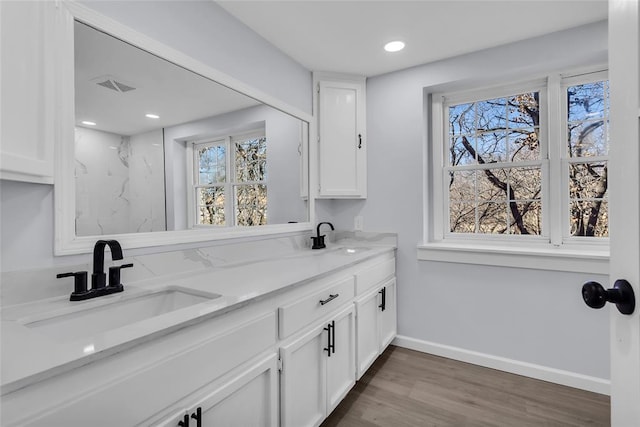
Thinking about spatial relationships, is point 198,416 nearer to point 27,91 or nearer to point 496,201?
point 27,91

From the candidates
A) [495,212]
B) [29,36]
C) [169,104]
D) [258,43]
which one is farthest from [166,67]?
[495,212]

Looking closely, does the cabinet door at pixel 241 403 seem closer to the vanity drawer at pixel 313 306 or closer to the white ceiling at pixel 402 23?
the vanity drawer at pixel 313 306

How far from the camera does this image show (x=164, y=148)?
163cm

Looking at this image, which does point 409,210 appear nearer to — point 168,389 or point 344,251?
point 344,251

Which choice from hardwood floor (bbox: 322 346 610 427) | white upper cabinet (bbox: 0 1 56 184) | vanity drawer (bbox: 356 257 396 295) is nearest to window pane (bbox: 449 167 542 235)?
vanity drawer (bbox: 356 257 396 295)

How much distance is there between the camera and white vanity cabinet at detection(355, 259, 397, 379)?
2078mm

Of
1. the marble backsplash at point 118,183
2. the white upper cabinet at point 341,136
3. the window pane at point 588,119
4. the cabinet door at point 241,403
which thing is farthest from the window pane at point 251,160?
the window pane at point 588,119

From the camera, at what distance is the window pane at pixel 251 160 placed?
2.05m

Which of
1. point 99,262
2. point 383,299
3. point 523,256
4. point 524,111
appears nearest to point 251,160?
point 99,262

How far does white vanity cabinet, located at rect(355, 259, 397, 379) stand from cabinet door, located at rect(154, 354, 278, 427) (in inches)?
34.2

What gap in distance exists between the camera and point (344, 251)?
2.50 m

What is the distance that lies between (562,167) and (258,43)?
7.86ft

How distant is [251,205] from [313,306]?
0.87 meters

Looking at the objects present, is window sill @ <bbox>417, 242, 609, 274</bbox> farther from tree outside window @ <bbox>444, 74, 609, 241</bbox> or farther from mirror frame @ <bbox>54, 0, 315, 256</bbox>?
mirror frame @ <bbox>54, 0, 315, 256</bbox>
